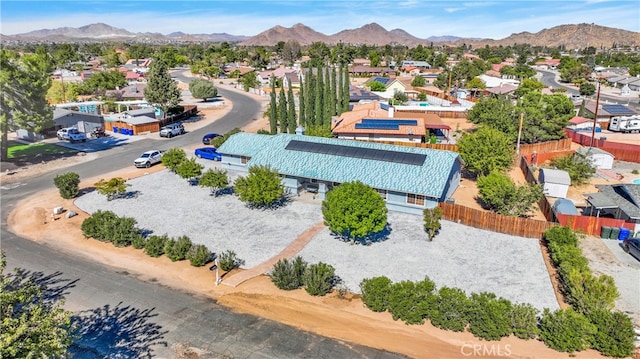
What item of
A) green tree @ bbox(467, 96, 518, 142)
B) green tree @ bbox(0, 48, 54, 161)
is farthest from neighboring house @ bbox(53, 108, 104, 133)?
green tree @ bbox(467, 96, 518, 142)

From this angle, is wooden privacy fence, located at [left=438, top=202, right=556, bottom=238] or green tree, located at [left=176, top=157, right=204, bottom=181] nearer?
wooden privacy fence, located at [left=438, top=202, right=556, bottom=238]

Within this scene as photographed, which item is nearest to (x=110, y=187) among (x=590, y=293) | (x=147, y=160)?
(x=147, y=160)

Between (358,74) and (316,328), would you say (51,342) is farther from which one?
(358,74)

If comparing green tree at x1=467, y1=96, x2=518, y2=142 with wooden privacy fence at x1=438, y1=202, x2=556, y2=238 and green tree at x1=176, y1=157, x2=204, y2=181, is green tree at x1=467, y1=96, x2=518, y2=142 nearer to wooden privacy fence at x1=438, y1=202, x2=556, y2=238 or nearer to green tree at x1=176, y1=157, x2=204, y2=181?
wooden privacy fence at x1=438, y1=202, x2=556, y2=238

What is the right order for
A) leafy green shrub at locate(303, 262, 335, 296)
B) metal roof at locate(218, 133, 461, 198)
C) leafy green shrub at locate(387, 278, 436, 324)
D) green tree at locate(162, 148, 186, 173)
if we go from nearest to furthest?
leafy green shrub at locate(387, 278, 436, 324) < leafy green shrub at locate(303, 262, 335, 296) < metal roof at locate(218, 133, 461, 198) < green tree at locate(162, 148, 186, 173)

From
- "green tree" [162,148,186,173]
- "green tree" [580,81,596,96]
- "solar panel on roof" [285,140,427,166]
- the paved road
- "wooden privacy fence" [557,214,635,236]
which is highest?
"green tree" [580,81,596,96]

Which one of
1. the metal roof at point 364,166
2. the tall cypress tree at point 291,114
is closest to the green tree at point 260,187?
the metal roof at point 364,166

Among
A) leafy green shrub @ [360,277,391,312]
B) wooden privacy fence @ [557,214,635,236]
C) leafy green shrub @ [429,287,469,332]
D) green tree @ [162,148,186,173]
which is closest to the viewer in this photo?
leafy green shrub @ [429,287,469,332]

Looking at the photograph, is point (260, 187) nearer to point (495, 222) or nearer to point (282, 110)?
point (495, 222)
